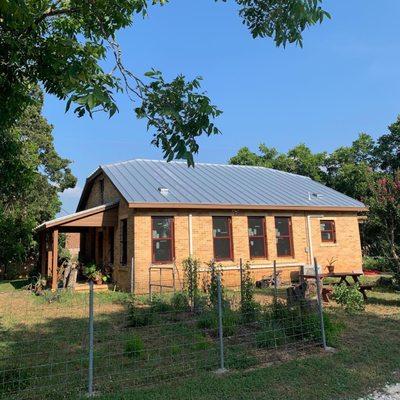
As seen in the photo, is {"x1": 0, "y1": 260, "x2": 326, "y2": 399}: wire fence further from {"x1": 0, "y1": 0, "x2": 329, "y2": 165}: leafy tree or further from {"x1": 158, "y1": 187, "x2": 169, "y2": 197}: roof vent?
{"x1": 158, "y1": 187, "x2": 169, "y2": 197}: roof vent

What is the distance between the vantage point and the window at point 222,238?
17.5m

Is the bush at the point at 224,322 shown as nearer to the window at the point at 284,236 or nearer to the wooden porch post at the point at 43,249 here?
the window at the point at 284,236

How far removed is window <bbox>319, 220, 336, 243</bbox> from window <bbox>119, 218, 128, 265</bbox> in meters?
9.13

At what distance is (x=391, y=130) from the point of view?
39656 mm

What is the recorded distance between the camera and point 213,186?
64.4ft

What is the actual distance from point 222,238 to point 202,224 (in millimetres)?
1137

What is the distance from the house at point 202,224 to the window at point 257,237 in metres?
0.04

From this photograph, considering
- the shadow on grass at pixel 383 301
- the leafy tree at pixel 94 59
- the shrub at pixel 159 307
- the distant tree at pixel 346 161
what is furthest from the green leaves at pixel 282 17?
the distant tree at pixel 346 161

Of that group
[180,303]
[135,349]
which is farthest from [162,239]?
[135,349]

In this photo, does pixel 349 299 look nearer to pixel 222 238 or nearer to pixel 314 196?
pixel 222 238

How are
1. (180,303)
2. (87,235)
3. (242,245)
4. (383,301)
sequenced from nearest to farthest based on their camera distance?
1. (180,303)
2. (383,301)
3. (242,245)
4. (87,235)

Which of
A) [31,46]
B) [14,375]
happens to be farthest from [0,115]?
[14,375]

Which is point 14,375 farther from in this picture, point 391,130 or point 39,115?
point 391,130

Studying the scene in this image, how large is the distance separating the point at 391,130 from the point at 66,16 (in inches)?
1507
